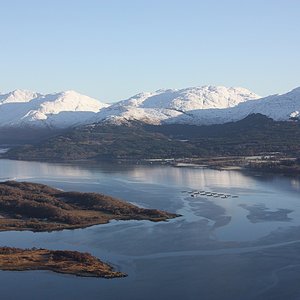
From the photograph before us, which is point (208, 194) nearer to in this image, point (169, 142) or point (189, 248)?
point (189, 248)

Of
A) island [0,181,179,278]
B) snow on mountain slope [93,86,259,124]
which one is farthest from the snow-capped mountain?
island [0,181,179,278]

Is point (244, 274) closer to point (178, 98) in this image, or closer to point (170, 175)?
point (170, 175)

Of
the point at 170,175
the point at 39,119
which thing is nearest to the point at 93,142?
the point at 170,175

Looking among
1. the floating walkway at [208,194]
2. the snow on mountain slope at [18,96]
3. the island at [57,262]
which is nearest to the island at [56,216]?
the island at [57,262]

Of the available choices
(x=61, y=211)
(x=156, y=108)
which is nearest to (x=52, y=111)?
(x=156, y=108)

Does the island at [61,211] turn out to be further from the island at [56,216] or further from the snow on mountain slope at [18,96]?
the snow on mountain slope at [18,96]
